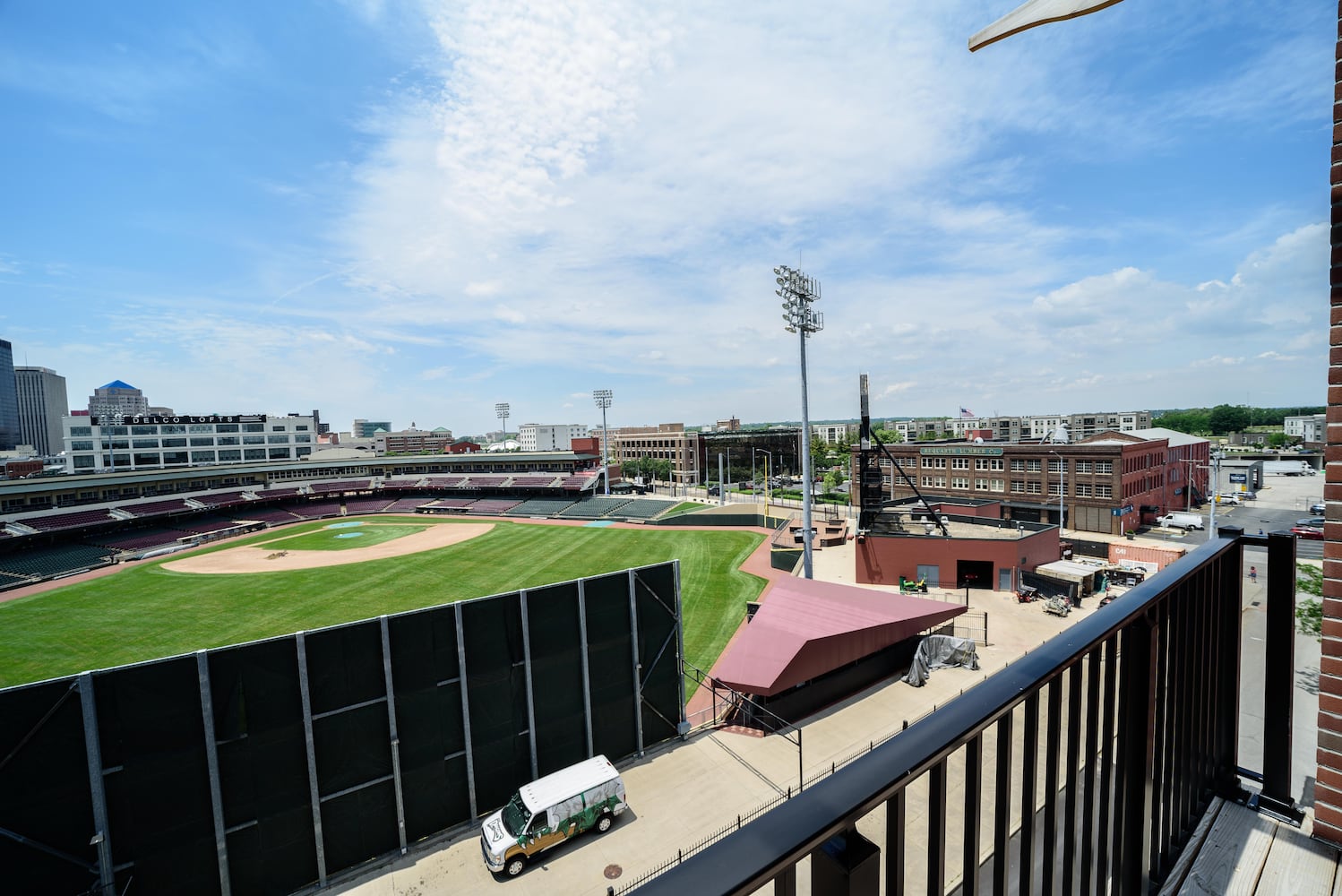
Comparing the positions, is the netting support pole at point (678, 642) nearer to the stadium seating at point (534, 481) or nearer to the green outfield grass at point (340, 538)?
the green outfield grass at point (340, 538)

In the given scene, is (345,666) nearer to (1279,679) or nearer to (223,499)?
(1279,679)

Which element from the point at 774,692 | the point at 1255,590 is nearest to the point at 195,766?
the point at 774,692

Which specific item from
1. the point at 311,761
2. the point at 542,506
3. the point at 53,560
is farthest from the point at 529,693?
the point at 542,506

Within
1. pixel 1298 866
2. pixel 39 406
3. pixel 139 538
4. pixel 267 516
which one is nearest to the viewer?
pixel 1298 866

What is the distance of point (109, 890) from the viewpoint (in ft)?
29.7

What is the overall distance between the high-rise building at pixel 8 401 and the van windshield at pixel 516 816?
9440 inches

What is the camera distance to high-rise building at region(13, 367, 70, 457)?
177 metres

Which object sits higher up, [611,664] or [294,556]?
[611,664]

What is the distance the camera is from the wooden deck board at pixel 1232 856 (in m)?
2.75

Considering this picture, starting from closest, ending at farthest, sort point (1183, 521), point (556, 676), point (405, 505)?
point (556, 676), point (1183, 521), point (405, 505)

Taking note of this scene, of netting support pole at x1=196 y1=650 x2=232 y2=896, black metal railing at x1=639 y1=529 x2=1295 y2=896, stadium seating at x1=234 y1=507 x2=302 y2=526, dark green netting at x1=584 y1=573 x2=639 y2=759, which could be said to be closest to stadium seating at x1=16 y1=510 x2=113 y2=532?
stadium seating at x1=234 y1=507 x2=302 y2=526

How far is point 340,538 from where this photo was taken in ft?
156

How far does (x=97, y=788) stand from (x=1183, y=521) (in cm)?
5690

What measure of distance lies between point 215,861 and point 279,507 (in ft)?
202
